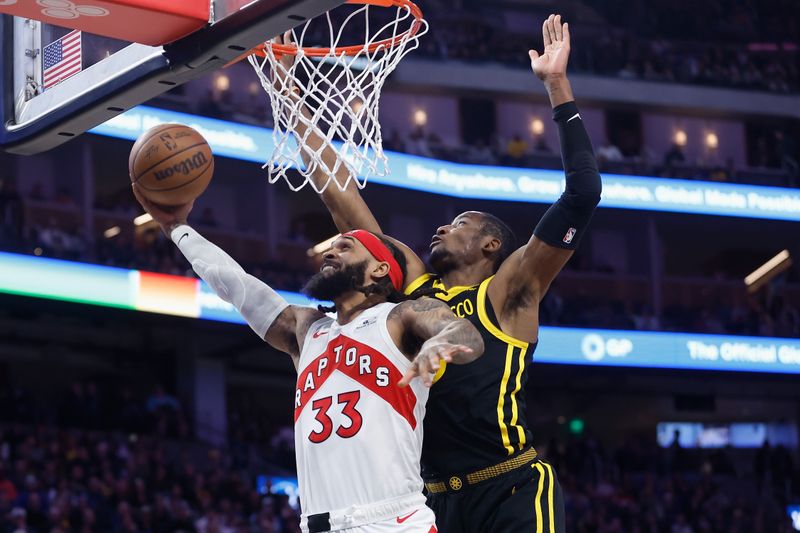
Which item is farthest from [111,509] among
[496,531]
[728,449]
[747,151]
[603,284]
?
[747,151]

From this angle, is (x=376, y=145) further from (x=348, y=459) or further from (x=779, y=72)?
(x=779, y=72)

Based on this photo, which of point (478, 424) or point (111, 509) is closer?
point (478, 424)

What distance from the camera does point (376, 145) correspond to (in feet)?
18.4

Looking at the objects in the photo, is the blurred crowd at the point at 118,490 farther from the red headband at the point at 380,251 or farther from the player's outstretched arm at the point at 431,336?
the player's outstretched arm at the point at 431,336

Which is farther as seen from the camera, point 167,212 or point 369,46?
point 369,46

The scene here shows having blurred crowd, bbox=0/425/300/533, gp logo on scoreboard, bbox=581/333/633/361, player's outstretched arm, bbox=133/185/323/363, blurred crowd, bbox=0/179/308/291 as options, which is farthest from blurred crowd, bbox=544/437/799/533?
player's outstretched arm, bbox=133/185/323/363

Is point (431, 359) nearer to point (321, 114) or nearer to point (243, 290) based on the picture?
point (243, 290)

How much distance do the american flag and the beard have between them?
4.35 feet

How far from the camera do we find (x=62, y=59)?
4.95 m

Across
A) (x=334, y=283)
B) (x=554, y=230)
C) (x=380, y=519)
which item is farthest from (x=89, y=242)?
(x=380, y=519)

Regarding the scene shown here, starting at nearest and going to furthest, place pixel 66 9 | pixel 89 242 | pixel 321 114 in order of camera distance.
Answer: pixel 66 9 → pixel 321 114 → pixel 89 242

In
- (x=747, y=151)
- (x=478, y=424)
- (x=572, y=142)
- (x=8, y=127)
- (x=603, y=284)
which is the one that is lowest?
(x=478, y=424)

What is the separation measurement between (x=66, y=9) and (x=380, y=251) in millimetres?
1467

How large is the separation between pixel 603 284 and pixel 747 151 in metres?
5.89
